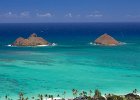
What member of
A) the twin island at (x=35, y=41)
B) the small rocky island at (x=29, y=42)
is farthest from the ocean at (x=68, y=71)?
the twin island at (x=35, y=41)

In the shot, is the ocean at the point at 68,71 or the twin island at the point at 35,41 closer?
the ocean at the point at 68,71

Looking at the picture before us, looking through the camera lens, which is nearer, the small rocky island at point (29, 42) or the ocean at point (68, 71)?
the ocean at point (68, 71)

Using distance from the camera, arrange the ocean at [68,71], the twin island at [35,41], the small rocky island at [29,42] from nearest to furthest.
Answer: the ocean at [68,71] → the small rocky island at [29,42] → the twin island at [35,41]

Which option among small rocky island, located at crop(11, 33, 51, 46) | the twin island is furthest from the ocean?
the twin island

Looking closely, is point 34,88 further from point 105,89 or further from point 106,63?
point 106,63

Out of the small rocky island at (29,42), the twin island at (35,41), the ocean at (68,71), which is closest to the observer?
the ocean at (68,71)

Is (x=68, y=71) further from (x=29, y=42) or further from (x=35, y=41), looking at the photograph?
(x=35, y=41)

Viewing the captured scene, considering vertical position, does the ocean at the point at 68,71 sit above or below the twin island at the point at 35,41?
below

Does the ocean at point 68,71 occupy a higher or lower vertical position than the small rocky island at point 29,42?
lower

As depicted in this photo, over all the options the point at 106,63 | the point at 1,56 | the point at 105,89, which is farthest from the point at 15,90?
the point at 1,56

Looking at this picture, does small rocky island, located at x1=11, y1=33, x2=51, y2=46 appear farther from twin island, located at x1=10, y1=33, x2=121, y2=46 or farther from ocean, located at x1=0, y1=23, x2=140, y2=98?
ocean, located at x1=0, y1=23, x2=140, y2=98

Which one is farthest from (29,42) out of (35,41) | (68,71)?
(68,71)

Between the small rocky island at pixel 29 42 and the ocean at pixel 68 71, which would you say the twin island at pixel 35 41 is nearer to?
the small rocky island at pixel 29 42
